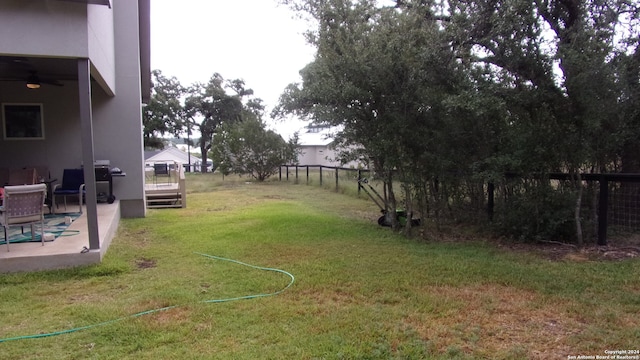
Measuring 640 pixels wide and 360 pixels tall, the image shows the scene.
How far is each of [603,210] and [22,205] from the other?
22.5 ft

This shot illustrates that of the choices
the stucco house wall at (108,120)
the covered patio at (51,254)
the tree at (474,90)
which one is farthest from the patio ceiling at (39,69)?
the tree at (474,90)

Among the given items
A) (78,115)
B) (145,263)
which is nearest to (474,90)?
(145,263)

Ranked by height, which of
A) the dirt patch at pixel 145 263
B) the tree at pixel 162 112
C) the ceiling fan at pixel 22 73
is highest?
the tree at pixel 162 112

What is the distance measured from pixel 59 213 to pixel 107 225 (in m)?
1.96

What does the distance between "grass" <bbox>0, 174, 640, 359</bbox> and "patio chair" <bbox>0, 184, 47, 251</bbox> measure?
2.00ft

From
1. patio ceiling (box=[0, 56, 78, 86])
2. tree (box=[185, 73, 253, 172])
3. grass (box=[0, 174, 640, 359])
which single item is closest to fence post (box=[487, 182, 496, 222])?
grass (box=[0, 174, 640, 359])

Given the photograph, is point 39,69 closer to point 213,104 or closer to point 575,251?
point 575,251

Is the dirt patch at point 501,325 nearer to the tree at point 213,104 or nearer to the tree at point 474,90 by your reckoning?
the tree at point 474,90

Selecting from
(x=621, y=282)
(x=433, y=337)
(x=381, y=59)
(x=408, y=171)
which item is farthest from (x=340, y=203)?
(x=433, y=337)

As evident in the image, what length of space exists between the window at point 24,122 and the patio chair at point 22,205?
411 centimetres

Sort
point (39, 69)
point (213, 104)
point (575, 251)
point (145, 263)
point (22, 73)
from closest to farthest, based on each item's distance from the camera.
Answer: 1. point (145, 263)
2. point (575, 251)
3. point (39, 69)
4. point (22, 73)
5. point (213, 104)

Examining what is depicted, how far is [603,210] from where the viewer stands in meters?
5.24

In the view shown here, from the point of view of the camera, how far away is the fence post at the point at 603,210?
17.1ft

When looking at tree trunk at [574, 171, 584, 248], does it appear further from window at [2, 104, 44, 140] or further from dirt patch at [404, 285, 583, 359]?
window at [2, 104, 44, 140]
